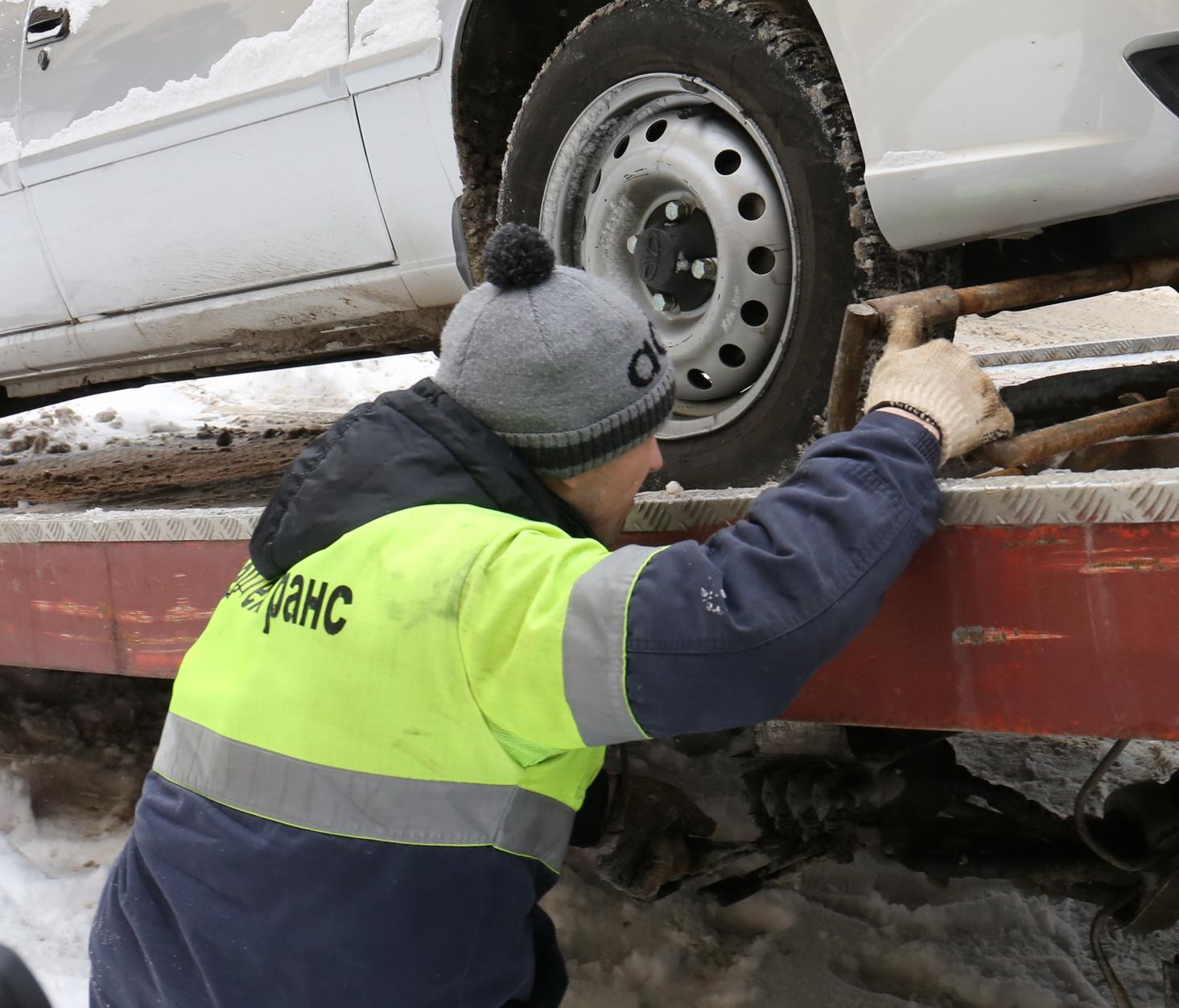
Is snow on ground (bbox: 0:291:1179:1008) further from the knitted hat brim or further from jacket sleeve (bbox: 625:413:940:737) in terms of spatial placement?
the knitted hat brim

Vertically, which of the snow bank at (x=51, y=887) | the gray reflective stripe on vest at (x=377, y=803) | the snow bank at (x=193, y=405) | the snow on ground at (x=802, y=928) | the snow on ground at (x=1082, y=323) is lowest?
the snow on ground at (x=1082, y=323)

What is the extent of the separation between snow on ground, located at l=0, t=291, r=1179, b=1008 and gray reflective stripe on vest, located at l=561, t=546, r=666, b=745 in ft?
3.58

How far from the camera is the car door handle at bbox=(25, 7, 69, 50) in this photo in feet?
10.6

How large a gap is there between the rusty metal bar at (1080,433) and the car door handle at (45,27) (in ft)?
9.74

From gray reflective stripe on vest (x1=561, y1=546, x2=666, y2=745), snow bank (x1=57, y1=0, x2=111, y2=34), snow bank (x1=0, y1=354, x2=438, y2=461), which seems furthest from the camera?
snow bank (x1=0, y1=354, x2=438, y2=461)

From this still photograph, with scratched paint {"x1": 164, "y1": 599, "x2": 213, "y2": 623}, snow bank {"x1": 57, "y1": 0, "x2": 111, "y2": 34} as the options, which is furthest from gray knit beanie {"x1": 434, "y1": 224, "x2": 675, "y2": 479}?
snow bank {"x1": 57, "y1": 0, "x2": 111, "y2": 34}

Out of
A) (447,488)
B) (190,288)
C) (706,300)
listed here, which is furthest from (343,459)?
(190,288)

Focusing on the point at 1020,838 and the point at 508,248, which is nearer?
the point at 508,248

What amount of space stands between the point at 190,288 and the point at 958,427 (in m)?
2.42

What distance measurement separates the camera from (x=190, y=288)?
10.1ft

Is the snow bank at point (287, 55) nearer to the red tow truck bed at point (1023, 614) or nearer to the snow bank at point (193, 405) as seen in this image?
the red tow truck bed at point (1023, 614)

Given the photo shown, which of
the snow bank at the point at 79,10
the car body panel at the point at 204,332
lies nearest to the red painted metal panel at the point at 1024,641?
the car body panel at the point at 204,332

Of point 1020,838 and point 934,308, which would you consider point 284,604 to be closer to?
point 934,308

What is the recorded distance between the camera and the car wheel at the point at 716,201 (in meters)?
1.79
